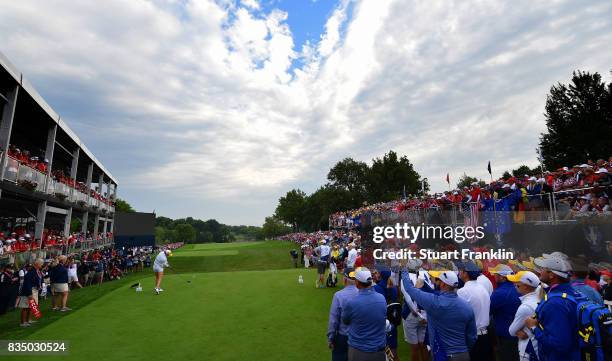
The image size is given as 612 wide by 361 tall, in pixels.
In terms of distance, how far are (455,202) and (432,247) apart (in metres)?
3.66

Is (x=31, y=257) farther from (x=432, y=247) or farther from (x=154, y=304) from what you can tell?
(x=432, y=247)

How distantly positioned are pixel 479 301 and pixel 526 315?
0.85 m

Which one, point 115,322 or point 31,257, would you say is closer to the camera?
point 115,322

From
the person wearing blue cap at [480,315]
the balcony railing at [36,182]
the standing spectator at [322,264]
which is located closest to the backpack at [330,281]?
the standing spectator at [322,264]

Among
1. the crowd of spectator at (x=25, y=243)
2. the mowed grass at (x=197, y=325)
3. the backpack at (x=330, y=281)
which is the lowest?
the mowed grass at (x=197, y=325)

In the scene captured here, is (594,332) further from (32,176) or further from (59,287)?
(32,176)

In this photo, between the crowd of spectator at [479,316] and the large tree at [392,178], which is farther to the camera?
the large tree at [392,178]

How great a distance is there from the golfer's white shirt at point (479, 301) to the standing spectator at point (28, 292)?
12435mm

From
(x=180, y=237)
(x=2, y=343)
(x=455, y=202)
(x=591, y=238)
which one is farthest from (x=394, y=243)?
(x=180, y=237)

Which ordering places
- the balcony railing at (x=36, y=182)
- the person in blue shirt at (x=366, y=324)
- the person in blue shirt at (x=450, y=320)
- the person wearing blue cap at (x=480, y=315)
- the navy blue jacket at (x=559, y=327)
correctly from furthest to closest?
the balcony railing at (x=36, y=182) → the person wearing blue cap at (x=480, y=315) → the person in blue shirt at (x=366, y=324) → the person in blue shirt at (x=450, y=320) → the navy blue jacket at (x=559, y=327)

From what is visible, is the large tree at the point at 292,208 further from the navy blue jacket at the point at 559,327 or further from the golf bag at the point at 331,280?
the navy blue jacket at the point at 559,327

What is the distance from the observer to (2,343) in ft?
27.1

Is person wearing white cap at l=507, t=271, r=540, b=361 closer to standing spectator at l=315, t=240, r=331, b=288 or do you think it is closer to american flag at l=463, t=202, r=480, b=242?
american flag at l=463, t=202, r=480, b=242

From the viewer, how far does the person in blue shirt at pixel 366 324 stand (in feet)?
14.7
